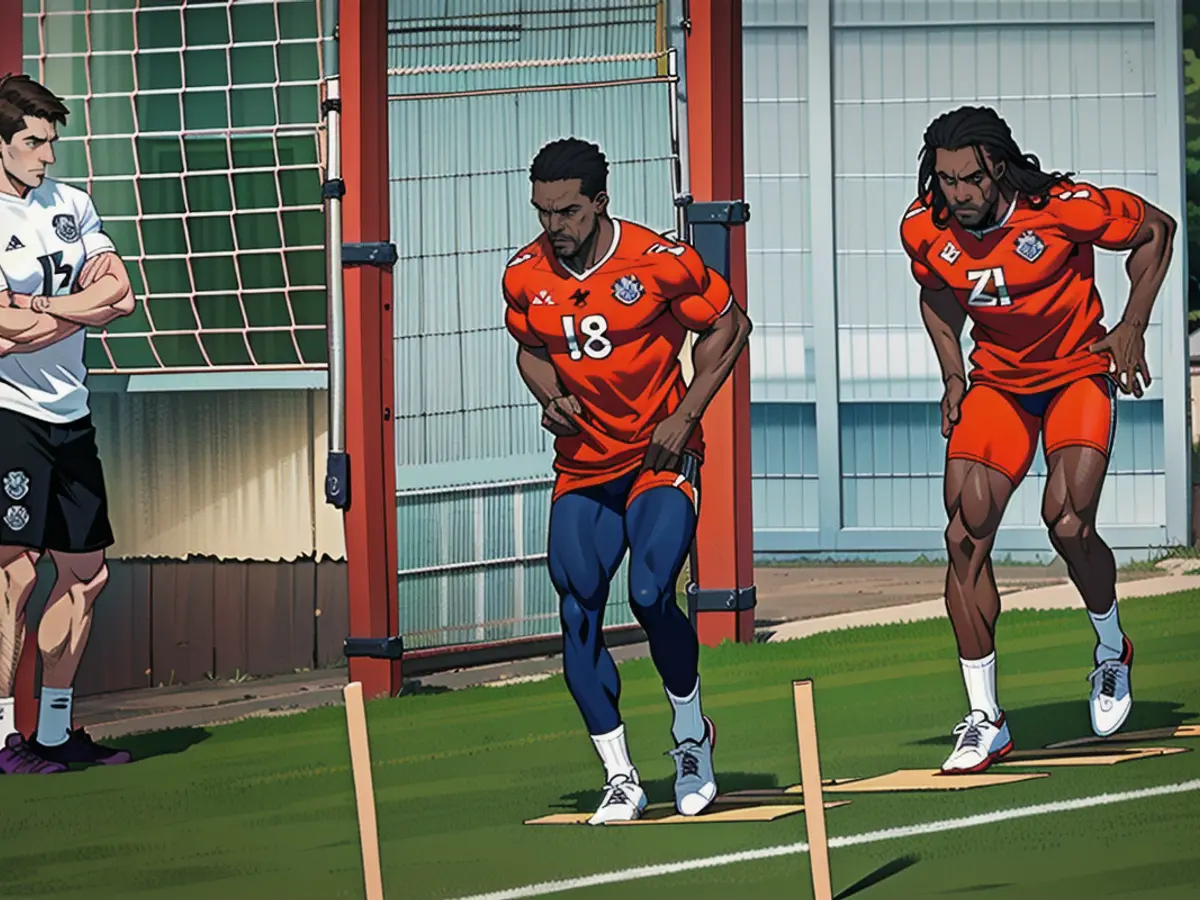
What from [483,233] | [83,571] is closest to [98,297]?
[83,571]

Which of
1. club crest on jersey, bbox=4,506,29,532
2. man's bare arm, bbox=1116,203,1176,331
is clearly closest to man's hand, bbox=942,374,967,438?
man's bare arm, bbox=1116,203,1176,331

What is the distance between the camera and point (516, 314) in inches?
292

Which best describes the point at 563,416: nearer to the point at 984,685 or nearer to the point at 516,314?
the point at 516,314

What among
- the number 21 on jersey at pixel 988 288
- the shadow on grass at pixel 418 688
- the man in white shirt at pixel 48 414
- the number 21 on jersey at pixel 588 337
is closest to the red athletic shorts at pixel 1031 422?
the number 21 on jersey at pixel 988 288

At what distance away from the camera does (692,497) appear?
23.5 ft

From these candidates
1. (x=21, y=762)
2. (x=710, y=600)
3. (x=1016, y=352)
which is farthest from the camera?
(x=21, y=762)

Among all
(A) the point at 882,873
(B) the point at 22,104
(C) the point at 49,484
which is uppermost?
(B) the point at 22,104

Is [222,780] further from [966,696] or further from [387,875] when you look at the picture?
[966,696]

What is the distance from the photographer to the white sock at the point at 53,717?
7930 mm

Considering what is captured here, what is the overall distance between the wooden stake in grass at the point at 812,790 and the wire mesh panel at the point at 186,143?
2714 mm

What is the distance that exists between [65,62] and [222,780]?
2.53 meters

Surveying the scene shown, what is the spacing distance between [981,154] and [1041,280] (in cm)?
45

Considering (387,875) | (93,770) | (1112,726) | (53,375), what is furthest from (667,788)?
(53,375)

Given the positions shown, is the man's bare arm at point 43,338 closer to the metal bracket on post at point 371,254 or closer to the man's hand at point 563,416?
the metal bracket on post at point 371,254
